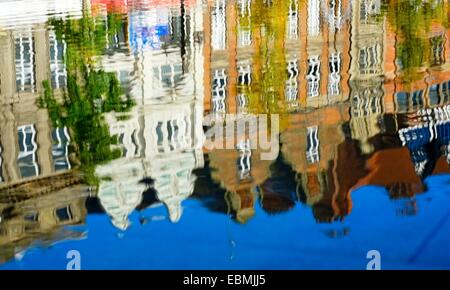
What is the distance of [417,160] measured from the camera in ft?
23.6

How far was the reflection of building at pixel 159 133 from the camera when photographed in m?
6.60

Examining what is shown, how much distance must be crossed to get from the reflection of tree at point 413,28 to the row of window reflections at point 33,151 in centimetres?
461

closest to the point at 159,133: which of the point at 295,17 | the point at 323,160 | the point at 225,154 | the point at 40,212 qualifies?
the point at 225,154

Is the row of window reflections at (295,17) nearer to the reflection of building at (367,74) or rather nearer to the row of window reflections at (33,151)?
the reflection of building at (367,74)

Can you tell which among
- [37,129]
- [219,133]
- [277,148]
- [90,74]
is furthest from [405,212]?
[90,74]

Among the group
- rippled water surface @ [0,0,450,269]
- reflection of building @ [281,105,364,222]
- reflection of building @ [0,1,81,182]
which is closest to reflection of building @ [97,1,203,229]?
rippled water surface @ [0,0,450,269]

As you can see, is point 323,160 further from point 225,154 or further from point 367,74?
point 367,74

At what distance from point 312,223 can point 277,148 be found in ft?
6.58

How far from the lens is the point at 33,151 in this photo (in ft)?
26.7

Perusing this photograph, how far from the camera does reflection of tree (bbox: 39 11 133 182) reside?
7953mm

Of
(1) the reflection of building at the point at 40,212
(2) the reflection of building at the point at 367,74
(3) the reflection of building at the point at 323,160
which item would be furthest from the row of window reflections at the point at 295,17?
(1) the reflection of building at the point at 40,212

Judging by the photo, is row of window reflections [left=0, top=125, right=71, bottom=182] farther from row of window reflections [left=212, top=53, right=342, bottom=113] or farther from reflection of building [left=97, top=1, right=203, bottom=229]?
row of window reflections [left=212, top=53, right=342, bottom=113]

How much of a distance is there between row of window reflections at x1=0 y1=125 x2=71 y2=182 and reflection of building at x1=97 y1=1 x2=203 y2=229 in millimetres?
468

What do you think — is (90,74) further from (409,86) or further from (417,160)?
(417,160)
